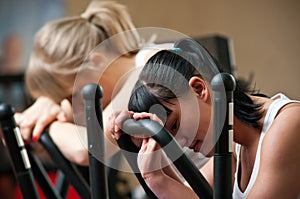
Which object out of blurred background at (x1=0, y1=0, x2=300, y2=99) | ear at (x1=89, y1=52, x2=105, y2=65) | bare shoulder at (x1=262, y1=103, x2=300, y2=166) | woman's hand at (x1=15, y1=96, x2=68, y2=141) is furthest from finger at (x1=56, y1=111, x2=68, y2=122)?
blurred background at (x1=0, y1=0, x2=300, y2=99)

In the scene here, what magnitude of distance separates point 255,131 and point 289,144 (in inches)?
3.2

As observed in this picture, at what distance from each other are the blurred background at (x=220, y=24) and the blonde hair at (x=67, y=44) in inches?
54.9

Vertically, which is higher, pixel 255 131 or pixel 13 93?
pixel 255 131

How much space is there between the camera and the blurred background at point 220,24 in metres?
2.62

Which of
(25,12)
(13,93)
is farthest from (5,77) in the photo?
(25,12)

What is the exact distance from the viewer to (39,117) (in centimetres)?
113

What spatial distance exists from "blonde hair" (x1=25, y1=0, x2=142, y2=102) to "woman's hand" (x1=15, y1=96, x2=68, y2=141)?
21 mm

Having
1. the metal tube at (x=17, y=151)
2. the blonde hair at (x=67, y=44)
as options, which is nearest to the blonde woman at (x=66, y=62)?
the blonde hair at (x=67, y=44)

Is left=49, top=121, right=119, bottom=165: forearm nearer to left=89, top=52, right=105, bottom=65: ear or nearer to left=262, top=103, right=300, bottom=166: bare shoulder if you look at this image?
left=89, top=52, right=105, bottom=65: ear

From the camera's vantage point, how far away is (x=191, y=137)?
2.33 ft

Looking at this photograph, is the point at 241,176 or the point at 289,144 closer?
the point at 289,144

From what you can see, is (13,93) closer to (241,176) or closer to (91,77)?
(91,77)

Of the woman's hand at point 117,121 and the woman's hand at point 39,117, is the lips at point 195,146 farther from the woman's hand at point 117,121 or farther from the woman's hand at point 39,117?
the woman's hand at point 39,117

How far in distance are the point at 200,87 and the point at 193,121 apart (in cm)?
4
